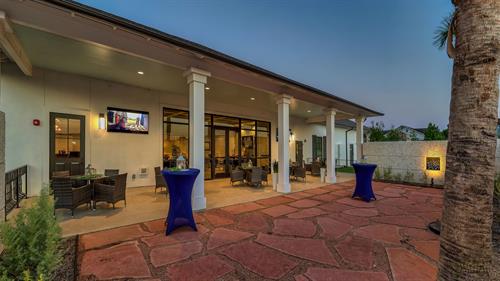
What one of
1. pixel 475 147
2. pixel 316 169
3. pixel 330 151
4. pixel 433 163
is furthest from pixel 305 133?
pixel 475 147

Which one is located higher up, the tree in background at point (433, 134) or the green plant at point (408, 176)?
the tree in background at point (433, 134)

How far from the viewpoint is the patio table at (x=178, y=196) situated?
359cm

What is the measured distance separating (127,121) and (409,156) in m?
12.0

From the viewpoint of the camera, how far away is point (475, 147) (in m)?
1.44

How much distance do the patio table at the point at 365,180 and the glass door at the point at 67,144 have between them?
8.37 m

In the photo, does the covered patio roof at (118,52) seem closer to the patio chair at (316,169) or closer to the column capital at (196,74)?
the column capital at (196,74)

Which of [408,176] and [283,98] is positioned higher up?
[283,98]

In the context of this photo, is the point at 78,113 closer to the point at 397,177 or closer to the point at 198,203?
the point at 198,203

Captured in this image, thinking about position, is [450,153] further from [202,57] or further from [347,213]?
[202,57]

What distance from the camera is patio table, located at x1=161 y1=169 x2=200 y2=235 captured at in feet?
11.8

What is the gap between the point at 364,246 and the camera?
10.3ft

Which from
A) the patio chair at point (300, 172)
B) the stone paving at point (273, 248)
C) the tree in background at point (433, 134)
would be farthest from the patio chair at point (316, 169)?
the tree in background at point (433, 134)

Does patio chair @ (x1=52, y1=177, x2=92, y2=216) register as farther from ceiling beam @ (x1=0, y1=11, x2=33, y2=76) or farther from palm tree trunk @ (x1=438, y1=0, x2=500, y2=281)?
palm tree trunk @ (x1=438, y1=0, x2=500, y2=281)

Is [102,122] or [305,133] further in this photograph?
[305,133]
